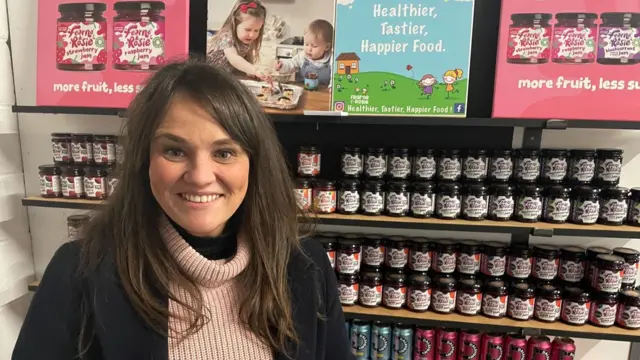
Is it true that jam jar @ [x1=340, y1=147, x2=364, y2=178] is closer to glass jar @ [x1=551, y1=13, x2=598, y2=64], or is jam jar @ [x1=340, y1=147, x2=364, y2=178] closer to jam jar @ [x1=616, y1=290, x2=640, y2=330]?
glass jar @ [x1=551, y1=13, x2=598, y2=64]

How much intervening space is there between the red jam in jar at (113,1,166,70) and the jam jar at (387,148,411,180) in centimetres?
99

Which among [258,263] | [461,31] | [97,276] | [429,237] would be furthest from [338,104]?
[97,276]

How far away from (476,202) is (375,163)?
1.28ft

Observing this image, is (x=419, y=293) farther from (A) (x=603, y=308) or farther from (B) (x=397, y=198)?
(A) (x=603, y=308)

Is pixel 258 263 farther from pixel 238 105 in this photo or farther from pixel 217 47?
pixel 217 47

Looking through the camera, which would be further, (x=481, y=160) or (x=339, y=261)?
(x=339, y=261)

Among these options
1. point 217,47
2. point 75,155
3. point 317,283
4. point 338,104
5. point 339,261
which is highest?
point 217,47

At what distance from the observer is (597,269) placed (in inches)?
63.2

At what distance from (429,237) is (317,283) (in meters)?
1.03

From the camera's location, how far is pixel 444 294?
1666 mm

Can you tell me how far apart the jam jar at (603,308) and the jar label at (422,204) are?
679mm

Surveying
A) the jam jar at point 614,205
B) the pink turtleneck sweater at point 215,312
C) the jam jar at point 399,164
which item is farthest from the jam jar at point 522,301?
the pink turtleneck sweater at point 215,312

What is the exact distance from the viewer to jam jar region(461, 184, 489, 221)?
158cm

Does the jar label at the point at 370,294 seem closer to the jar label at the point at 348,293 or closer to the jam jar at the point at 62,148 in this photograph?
the jar label at the point at 348,293
